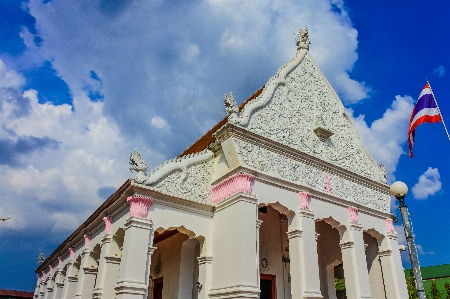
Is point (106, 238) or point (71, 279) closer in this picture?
point (106, 238)

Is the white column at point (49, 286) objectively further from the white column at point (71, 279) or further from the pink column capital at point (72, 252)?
the pink column capital at point (72, 252)

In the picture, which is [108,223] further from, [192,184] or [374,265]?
[374,265]

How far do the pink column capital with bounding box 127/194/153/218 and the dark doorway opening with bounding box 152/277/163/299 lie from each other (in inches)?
145

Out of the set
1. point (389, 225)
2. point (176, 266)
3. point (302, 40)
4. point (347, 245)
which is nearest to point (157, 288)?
point (176, 266)

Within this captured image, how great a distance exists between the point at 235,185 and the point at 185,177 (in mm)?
1294

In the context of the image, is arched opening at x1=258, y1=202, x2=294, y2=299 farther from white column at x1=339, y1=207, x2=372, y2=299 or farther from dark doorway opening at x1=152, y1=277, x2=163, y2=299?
dark doorway opening at x1=152, y1=277, x2=163, y2=299

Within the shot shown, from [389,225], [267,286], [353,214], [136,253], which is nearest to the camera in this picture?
[136,253]

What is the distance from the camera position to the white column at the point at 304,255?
26.6 feet

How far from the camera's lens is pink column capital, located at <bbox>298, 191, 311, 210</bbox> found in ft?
29.5

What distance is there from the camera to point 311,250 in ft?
28.3

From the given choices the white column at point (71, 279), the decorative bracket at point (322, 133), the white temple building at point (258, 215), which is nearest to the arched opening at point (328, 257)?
the white temple building at point (258, 215)

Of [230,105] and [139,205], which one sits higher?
[230,105]

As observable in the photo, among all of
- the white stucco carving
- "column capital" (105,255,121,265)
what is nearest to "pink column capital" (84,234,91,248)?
"column capital" (105,255,121,265)

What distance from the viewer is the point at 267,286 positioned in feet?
33.2
